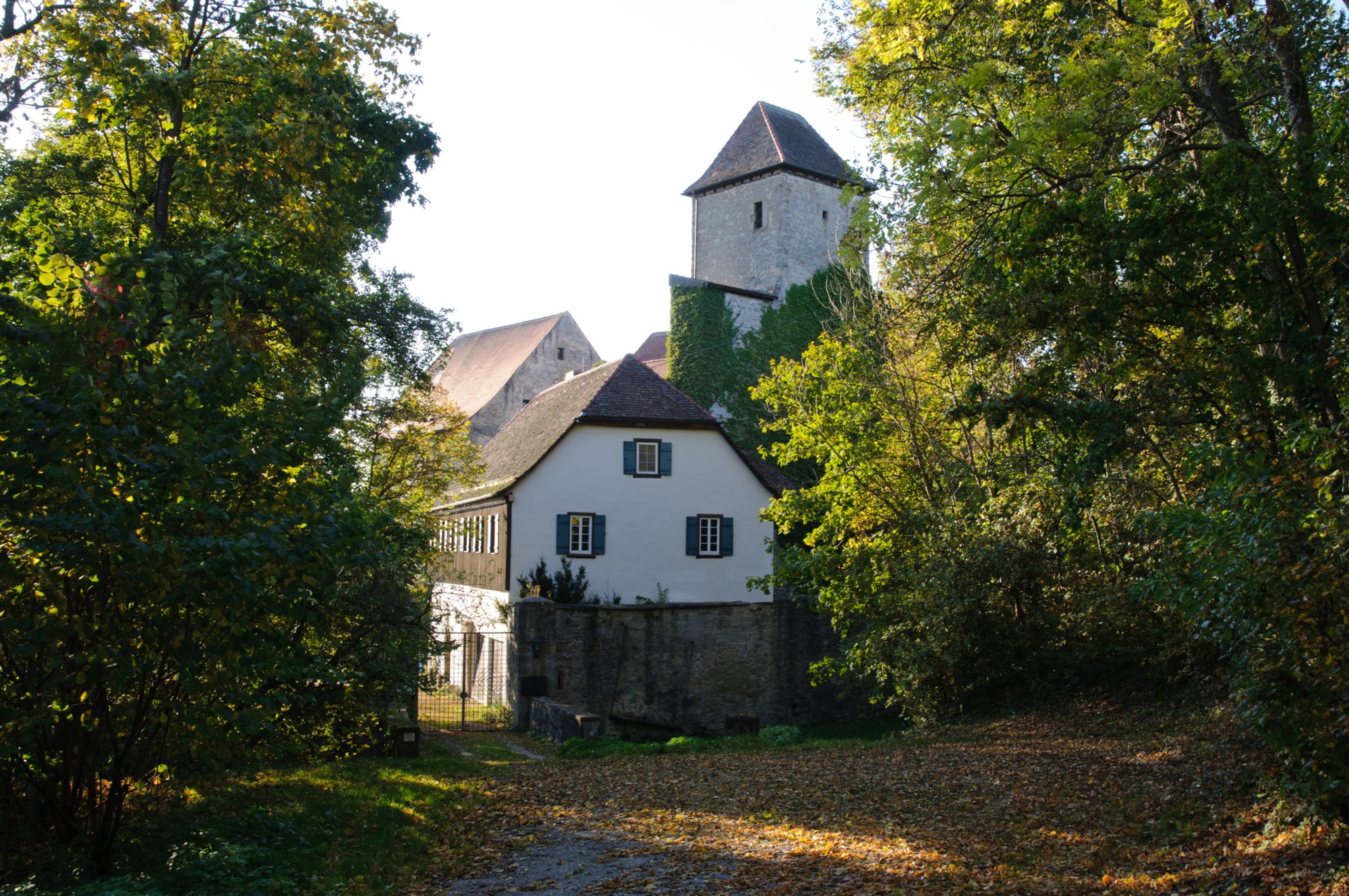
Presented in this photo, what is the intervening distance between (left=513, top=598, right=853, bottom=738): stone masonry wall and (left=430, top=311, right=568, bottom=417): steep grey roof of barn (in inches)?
997

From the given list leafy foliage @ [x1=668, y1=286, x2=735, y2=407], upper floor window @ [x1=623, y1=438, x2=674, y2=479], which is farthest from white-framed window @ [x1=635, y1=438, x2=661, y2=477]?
leafy foliage @ [x1=668, y1=286, x2=735, y2=407]

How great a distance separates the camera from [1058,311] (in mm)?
9641

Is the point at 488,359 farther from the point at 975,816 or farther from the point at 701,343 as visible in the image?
the point at 975,816

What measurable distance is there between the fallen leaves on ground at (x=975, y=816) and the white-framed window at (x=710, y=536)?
44.9 ft

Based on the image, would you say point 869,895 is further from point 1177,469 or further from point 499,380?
point 499,380

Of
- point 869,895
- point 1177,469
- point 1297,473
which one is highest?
point 1177,469

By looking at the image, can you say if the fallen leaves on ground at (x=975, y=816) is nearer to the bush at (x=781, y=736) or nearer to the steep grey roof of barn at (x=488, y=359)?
the bush at (x=781, y=736)

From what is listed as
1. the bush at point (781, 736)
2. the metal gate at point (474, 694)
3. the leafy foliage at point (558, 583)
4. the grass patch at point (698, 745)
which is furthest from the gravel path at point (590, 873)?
the leafy foliage at point (558, 583)

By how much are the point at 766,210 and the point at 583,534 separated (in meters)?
22.5

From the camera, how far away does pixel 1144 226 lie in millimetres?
9016

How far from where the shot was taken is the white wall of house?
2630 cm

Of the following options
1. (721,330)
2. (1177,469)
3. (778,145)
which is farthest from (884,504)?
(778,145)

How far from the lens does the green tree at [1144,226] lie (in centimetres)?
836

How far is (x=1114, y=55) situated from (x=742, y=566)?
67.5 feet
